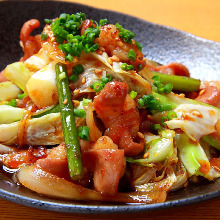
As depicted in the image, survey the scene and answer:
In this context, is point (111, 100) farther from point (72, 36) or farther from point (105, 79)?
point (72, 36)

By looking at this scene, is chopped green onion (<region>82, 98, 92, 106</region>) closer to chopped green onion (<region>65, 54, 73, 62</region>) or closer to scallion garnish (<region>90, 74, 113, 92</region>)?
scallion garnish (<region>90, 74, 113, 92</region>)

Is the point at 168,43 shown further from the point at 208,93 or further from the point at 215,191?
the point at 215,191

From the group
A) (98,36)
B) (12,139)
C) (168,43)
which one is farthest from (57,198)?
(168,43)

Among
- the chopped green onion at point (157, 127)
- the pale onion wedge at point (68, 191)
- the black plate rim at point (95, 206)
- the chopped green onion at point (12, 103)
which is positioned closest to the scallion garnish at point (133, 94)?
the chopped green onion at point (157, 127)

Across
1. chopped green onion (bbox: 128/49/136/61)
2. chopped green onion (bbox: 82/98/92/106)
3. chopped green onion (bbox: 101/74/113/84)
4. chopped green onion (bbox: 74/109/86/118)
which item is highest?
chopped green onion (bbox: 128/49/136/61)

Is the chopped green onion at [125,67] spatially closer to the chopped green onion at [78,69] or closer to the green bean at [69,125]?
the chopped green onion at [78,69]

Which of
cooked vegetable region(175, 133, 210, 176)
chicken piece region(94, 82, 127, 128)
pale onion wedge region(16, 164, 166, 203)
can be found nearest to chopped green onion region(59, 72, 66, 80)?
chicken piece region(94, 82, 127, 128)

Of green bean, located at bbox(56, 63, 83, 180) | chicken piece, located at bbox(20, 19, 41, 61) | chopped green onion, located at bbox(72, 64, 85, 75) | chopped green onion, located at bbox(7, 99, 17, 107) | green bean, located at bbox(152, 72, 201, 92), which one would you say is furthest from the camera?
chicken piece, located at bbox(20, 19, 41, 61)
